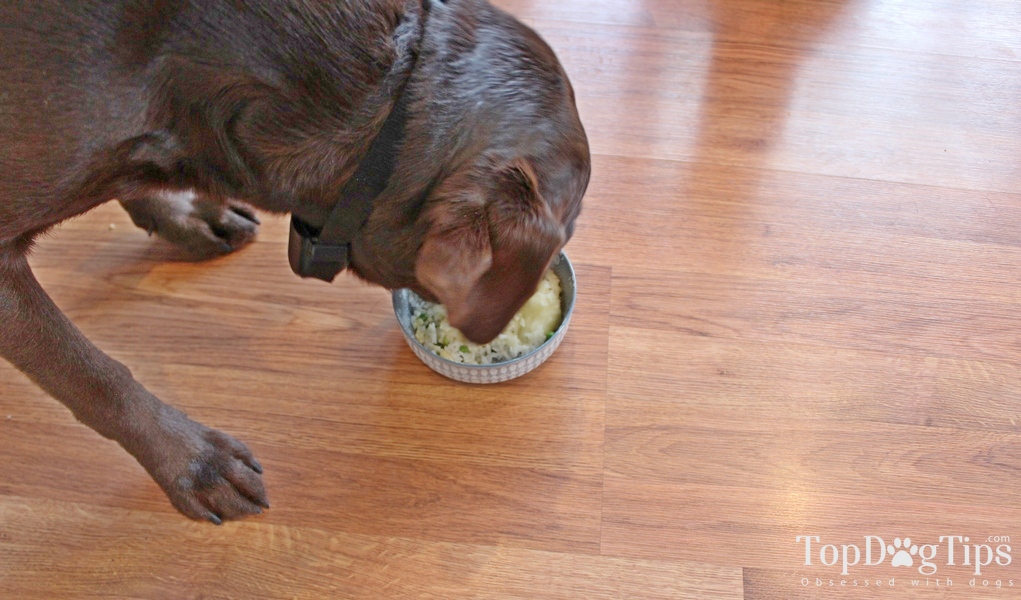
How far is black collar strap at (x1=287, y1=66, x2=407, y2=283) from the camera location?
105 centimetres

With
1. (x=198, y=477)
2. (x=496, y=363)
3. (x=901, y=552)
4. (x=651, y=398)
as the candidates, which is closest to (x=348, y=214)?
(x=496, y=363)

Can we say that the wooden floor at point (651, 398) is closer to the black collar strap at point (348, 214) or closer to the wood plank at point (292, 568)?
the wood plank at point (292, 568)

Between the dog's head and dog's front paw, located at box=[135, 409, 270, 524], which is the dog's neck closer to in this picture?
the dog's head

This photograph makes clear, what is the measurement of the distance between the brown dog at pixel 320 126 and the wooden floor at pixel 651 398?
428 millimetres

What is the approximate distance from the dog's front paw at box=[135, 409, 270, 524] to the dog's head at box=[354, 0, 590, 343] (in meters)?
0.56

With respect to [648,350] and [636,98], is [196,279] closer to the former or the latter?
[648,350]

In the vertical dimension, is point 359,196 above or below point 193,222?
above

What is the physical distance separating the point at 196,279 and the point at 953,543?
5.06ft

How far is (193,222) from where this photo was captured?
5.54 ft

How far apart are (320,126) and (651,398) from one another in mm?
827

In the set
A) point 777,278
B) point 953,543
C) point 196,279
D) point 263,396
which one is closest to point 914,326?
A: point 777,278

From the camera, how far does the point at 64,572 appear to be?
1345mm

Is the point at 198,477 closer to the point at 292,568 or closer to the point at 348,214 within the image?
the point at 292,568

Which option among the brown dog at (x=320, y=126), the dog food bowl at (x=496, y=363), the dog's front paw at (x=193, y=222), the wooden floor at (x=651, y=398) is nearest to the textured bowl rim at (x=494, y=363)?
the dog food bowl at (x=496, y=363)
